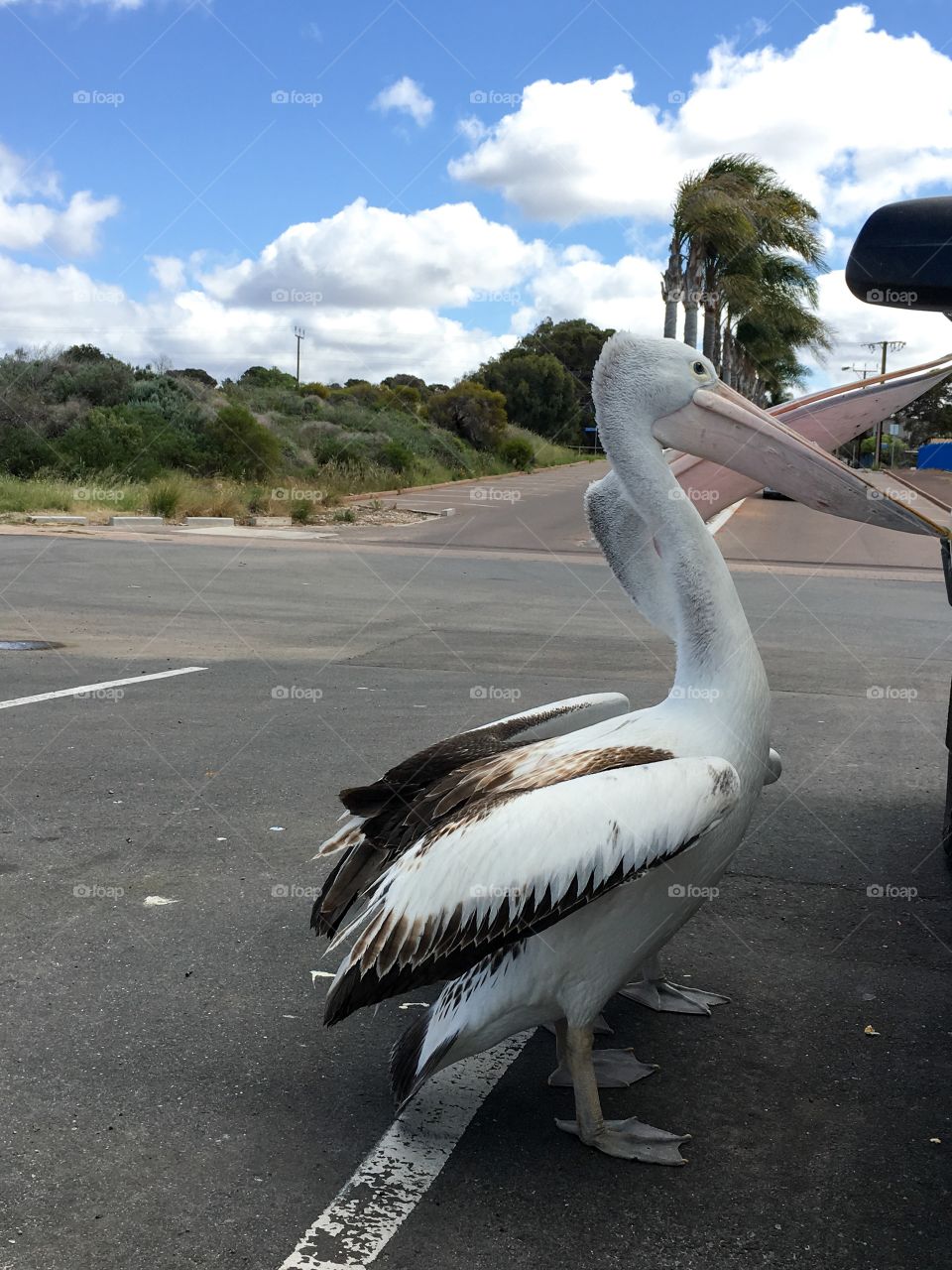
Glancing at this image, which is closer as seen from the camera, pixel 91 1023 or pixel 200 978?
pixel 91 1023

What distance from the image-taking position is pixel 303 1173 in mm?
2596

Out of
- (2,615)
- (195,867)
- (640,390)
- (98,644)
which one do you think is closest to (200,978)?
(195,867)

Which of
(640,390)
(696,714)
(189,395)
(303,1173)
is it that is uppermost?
(189,395)

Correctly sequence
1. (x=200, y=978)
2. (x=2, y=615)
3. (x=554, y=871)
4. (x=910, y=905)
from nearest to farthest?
(x=554, y=871) < (x=200, y=978) < (x=910, y=905) < (x=2, y=615)

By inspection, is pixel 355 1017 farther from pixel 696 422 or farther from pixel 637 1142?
pixel 696 422

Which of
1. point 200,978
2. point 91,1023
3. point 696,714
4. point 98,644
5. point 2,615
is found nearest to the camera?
point 696,714

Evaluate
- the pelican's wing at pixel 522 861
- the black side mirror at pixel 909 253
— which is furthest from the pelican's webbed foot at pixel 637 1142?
the black side mirror at pixel 909 253

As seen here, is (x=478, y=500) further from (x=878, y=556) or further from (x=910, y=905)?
(x=910, y=905)

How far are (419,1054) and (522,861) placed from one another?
0.54 m

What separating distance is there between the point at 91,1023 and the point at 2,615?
771cm

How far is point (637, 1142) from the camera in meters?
2.71

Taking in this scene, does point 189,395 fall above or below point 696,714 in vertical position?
Answer: above

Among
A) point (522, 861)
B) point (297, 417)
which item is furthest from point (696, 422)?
point (297, 417)

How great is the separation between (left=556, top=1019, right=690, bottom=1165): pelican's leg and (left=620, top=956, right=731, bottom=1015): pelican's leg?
2.23 feet
